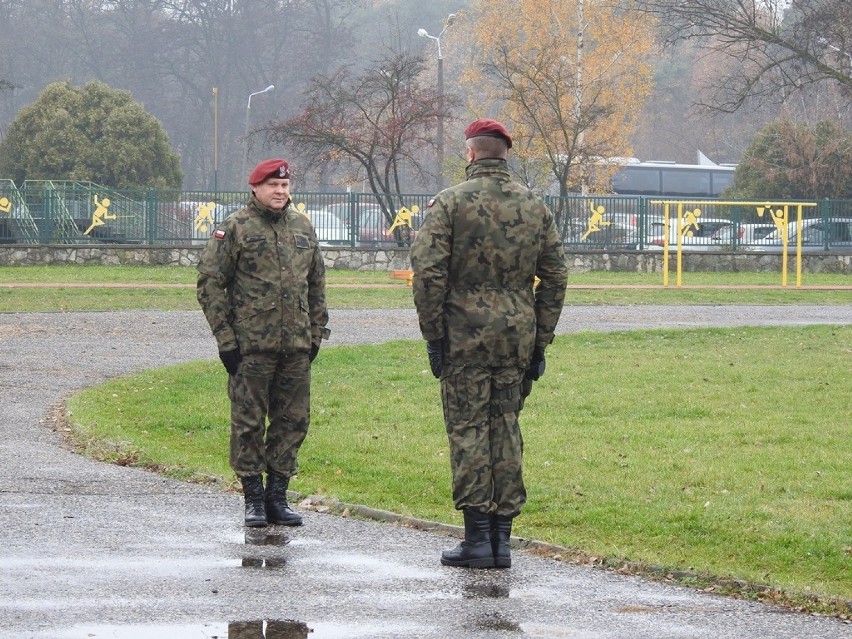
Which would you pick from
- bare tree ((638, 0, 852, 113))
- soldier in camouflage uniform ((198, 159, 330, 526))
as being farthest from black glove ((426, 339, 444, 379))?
bare tree ((638, 0, 852, 113))

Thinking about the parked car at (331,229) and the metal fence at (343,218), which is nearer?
the metal fence at (343,218)

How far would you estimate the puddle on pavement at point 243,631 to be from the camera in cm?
534

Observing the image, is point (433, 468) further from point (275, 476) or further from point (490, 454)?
point (490, 454)

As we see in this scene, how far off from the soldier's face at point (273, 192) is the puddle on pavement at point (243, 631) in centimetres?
251

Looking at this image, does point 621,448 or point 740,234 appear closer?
point 621,448

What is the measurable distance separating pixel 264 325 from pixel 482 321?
1286 millimetres

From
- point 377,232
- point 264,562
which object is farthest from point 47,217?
point 264,562

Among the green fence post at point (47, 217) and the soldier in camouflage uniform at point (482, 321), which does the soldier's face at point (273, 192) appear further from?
the green fence post at point (47, 217)

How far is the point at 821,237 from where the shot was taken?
1559 inches

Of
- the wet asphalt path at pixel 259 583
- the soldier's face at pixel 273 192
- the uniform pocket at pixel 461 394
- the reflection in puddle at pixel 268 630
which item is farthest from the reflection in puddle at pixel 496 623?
the soldier's face at pixel 273 192

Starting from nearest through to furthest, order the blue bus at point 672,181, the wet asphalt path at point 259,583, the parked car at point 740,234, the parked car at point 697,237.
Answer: the wet asphalt path at point 259,583 → the parked car at point 697,237 → the parked car at point 740,234 → the blue bus at point 672,181

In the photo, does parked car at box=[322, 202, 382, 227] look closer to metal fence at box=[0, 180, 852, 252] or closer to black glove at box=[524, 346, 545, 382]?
metal fence at box=[0, 180, 852, 252]

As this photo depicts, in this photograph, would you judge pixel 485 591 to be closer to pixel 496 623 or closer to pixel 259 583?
pixel 496 623

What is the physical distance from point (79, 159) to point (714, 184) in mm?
26147
